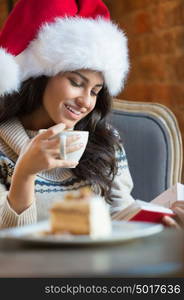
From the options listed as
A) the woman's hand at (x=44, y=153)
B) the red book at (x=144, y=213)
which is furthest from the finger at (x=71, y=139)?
the red book at (x=144, y=213)

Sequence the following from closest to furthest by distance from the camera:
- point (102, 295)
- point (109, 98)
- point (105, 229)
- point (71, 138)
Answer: point (102, 295) < point (105, 229) < point (71, 138) < point (109, 98)

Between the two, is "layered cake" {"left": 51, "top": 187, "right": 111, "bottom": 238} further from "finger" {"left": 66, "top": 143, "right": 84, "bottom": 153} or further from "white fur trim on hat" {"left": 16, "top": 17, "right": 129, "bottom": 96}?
"white fur trim on hat" {"left": 16, "top": 17, "right": 129, "bottom": 96}

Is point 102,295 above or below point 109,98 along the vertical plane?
below

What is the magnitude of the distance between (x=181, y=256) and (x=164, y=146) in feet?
4.45

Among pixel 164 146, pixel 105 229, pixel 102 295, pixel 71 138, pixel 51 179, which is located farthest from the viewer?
pixel 164 146

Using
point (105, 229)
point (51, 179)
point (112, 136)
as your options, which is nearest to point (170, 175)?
point (112, 136)

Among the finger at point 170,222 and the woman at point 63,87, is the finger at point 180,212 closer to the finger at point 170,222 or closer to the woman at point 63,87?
the finger at point 170,222

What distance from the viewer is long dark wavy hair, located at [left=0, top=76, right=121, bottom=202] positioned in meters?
1.82

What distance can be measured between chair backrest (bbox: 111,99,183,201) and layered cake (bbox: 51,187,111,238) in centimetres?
118

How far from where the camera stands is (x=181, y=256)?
72cm

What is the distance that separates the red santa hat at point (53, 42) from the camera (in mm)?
1774

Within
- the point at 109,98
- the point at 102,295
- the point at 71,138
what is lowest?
the point at 102,295

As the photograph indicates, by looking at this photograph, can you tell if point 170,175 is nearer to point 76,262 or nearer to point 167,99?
point 76,262

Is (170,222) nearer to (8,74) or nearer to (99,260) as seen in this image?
(99,260)
